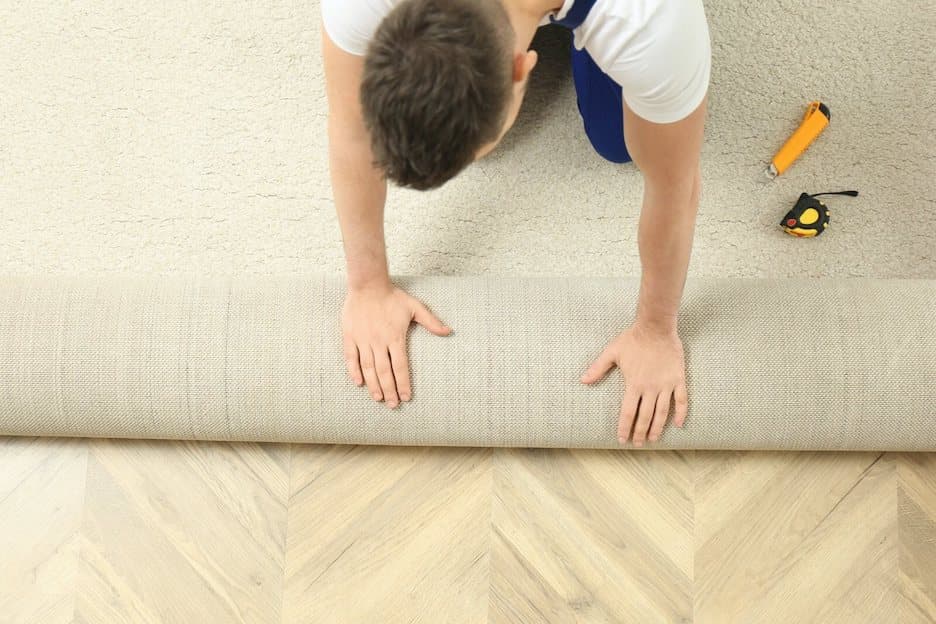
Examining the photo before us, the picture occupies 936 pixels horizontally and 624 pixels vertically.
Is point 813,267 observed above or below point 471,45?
below

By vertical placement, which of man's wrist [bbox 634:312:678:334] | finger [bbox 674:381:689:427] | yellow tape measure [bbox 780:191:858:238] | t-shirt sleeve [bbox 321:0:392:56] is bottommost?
finger [bbox 674:381:689:427]

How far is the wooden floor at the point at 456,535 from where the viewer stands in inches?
39.1

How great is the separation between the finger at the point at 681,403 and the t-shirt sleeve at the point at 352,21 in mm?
500

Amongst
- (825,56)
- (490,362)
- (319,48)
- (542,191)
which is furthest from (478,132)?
(825,56)

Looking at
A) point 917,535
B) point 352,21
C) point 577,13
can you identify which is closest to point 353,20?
point 352,21

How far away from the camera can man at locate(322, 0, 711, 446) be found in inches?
22.1

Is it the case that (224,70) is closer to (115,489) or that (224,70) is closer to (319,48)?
(319,48)

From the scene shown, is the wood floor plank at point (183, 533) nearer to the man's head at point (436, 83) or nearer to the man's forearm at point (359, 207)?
the man's forearm at point (359, 207)

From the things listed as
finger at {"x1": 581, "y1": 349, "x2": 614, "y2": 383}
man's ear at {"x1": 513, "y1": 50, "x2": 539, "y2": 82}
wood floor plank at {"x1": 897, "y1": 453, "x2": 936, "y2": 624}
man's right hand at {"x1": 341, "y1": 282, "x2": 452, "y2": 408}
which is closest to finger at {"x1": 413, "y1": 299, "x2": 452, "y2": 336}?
man's right hand at {"x1": 341, "y1": 282, "x2": 452, "y2": 408}

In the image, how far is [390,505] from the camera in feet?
3.37

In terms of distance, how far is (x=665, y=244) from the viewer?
0.86 metres

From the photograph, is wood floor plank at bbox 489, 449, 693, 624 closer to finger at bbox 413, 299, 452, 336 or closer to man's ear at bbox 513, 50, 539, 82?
finger at bbox 413, 299, 452, 336

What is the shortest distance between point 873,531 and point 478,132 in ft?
2.53

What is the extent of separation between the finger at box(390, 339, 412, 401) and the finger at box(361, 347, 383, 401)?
0.07 ft
